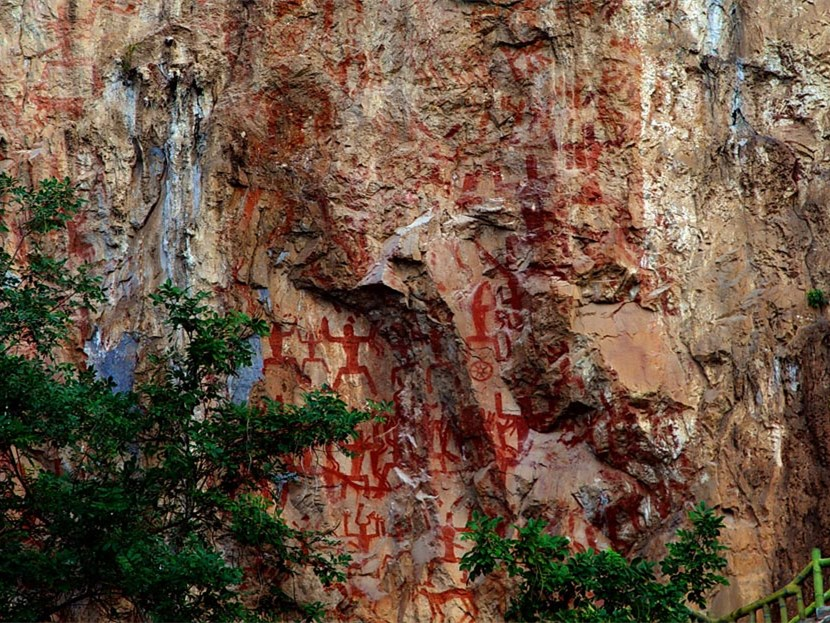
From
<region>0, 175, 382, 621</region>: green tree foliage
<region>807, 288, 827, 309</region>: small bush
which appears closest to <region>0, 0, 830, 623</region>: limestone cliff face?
<region>807, 288, 827, 309</region>: small bush

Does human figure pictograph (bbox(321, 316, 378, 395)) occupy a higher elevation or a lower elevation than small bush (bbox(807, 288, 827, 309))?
lower

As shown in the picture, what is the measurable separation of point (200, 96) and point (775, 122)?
531 centimetres

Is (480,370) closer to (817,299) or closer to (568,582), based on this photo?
(568,582)

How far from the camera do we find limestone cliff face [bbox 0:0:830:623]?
38.9 ft

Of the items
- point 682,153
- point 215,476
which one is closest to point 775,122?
point 682,153

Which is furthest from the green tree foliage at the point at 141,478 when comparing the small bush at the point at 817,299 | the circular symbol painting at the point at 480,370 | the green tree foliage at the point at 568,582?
the small bush at the point at 817,299

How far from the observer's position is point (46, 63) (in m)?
13.5

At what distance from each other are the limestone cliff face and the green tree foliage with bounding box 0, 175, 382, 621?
1.57 meters

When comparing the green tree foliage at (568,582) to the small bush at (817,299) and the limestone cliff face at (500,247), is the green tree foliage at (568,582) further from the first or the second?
the small bush at (817,299)

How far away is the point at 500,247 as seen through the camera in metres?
12.3

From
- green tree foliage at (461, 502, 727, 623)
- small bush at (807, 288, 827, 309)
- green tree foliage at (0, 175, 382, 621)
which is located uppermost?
small bush at (807, 288, 827, 309)

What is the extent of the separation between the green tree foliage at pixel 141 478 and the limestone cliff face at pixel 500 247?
5.15 ft

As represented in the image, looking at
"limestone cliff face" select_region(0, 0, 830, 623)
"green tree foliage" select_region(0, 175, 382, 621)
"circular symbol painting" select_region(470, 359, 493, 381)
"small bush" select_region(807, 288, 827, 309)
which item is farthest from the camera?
"small bush" select_region(807, 288, 827, 309)

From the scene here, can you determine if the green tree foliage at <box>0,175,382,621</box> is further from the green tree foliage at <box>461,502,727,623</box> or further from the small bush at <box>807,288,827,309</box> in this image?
the small bush at <box>807,288,827,309</box>
